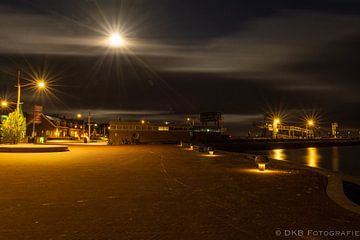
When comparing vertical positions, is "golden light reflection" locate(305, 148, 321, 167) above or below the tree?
below

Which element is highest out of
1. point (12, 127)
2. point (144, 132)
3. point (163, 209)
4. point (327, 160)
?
point (144, 132)

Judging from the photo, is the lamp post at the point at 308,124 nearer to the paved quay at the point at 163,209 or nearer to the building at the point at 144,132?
the building at the point at 144,132

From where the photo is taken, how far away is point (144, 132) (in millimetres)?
75125

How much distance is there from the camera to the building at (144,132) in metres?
68.8

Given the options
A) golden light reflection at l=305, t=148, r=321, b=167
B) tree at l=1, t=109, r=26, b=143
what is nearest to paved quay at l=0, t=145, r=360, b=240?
Answer: tree at l=1, t=109, r=26, b=143

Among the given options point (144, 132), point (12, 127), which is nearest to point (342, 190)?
point (12, 127)

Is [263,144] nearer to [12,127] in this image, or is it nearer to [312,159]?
[312,159]

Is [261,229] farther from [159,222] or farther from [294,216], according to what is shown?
[159,222]

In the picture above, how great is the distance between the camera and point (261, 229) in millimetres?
6414

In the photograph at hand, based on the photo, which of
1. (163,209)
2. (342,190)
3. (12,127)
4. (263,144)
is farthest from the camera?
(263,144)

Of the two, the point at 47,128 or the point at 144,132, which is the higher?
the point at 47,128

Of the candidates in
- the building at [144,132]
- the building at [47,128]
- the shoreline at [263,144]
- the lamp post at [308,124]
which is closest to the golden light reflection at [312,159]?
the shoreline at [263,144]

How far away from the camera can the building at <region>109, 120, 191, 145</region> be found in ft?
226

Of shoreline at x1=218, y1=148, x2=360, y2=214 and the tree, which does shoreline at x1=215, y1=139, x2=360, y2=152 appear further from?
shoreline at x1=218, y1=148, x2=360, y2=214
